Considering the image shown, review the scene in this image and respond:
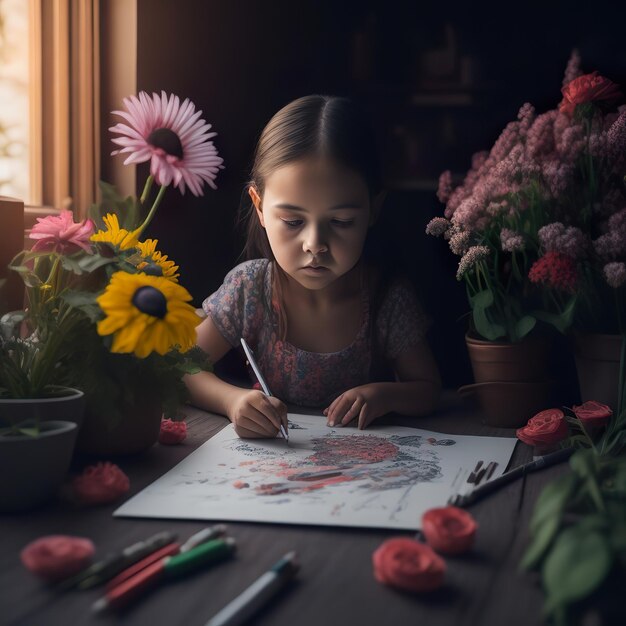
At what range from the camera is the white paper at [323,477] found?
26.4 inches

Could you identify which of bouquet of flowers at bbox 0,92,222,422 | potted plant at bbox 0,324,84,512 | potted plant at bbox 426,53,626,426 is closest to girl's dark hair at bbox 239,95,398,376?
potted plant at bbox 426,53,626,426

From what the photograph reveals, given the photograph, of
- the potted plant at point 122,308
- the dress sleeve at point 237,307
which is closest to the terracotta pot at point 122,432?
the potted plant at point 122,308

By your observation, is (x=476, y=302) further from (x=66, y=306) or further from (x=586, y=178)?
(x=66, y=306)

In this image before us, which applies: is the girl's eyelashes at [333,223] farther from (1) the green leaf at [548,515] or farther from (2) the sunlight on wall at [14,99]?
(1) the green leaf at [548,515]

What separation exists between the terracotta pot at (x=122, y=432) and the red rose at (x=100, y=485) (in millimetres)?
102

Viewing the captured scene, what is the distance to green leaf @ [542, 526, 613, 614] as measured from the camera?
0.43m

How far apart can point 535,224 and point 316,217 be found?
30 cm

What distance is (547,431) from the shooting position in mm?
890

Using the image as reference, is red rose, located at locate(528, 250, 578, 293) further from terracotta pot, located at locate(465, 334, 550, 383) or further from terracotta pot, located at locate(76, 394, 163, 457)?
terracotta pot, located at locate(76, 394, 163, 457)

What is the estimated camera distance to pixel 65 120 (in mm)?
1368

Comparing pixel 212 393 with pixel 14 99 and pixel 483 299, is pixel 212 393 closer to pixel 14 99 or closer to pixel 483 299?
pixel 483 299

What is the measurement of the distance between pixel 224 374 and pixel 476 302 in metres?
0.56

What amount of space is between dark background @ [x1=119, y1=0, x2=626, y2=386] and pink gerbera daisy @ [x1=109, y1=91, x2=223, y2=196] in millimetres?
473

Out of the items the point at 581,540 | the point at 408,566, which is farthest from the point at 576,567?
the point at 408,566
